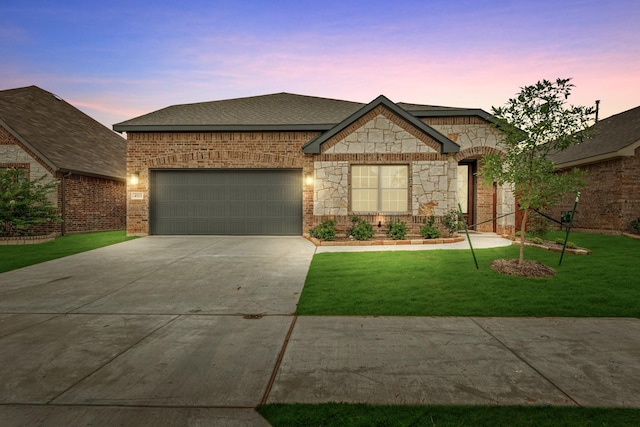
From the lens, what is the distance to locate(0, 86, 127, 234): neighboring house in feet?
50.8

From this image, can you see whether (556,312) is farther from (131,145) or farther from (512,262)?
(131,145)

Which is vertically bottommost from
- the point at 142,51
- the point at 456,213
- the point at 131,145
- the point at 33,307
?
the point at 33,307

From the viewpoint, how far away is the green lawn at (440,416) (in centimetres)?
249

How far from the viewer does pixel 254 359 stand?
3.56 metres

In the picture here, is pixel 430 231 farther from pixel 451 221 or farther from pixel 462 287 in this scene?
pixel 462 287

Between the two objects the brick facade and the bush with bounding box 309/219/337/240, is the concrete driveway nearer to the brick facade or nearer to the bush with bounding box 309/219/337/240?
the bush with bounding box 309/219/337/240

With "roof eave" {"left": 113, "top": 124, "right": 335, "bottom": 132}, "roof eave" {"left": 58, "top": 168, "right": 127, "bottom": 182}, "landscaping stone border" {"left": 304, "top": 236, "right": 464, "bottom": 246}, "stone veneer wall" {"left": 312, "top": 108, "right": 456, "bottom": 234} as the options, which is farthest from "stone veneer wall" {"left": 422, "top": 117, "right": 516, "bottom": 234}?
"roof eave" {"left": 58, "top": 168, "right": 127, "bottom": 182}

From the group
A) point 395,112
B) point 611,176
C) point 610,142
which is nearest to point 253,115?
point 395,112

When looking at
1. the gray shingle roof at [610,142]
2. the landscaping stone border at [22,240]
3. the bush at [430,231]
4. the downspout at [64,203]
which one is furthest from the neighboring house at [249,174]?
the gray shingle roof at [610,142]

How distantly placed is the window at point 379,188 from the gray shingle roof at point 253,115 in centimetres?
281

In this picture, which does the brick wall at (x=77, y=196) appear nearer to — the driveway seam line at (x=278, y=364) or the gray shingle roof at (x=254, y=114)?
the gray shingle roof at (x=254, y=114)

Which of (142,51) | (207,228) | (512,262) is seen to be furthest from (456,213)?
(142,51)

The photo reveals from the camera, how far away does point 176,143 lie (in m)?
15.2

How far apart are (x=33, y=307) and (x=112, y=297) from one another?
1052 mm
